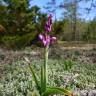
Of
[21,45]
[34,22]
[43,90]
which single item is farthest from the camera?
[34,22]

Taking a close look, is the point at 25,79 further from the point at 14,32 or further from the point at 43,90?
the point at 14,32

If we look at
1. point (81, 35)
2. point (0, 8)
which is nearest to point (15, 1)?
point (0, 8)

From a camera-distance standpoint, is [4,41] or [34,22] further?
[34,22]

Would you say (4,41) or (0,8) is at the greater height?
(0,8)

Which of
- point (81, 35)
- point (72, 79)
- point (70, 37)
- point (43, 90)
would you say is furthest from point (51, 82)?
point (70, 37)

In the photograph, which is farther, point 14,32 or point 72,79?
point 14,32

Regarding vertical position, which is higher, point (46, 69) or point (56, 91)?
point (46, 69)

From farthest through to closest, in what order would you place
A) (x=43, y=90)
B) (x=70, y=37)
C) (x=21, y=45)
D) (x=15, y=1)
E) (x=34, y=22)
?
(x=70, y=37), (x=34, y=22), (x=15, y=1), (x=21, y=45), (x=43, y=90)

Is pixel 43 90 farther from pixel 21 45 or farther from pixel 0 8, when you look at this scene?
pixel 0 8

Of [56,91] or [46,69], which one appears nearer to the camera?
[56,91]
